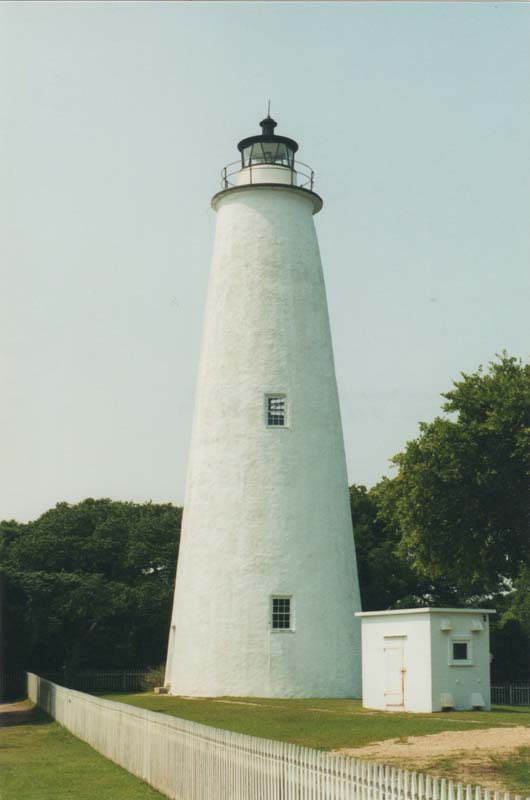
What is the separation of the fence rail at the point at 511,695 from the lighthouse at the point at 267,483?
8.97 metres

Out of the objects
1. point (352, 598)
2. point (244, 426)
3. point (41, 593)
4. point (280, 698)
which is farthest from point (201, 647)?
point (41, 593)

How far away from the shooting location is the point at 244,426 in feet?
107

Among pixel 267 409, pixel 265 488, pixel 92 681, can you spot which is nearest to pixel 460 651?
pixel 265 488

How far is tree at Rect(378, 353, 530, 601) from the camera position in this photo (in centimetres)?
2948

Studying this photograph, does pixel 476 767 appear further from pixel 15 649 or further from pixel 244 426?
pixel 15 649

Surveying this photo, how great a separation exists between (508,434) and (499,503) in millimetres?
2336

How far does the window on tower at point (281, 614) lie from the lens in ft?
103

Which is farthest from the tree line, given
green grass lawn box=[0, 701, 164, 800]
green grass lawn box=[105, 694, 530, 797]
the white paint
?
green grass lawn box=[0, 701, 164, 800]

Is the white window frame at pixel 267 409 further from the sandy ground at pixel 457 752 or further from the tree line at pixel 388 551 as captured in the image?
the sandy ground at pixel 457 752

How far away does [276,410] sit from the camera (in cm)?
3278

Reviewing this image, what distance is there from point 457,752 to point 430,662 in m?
9.68

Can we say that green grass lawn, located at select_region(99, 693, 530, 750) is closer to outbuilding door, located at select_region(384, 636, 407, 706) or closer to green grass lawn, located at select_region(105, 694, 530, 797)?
green grass lawn, located at select_region(105, 694, 530, 797)

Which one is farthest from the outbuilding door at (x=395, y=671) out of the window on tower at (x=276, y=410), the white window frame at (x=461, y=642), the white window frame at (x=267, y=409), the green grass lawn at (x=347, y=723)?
the window on tower at (x=276, y=410)

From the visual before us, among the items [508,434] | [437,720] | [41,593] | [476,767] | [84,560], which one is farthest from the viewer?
[84,560]
